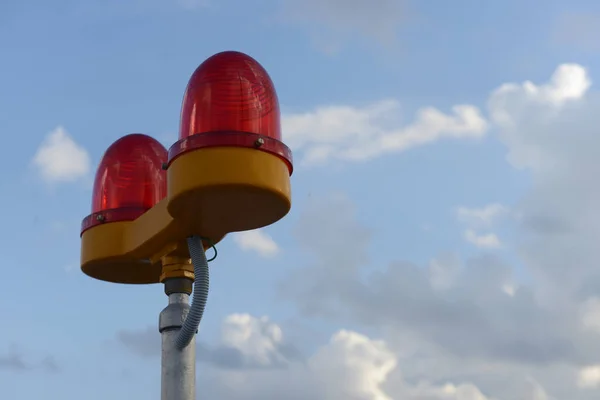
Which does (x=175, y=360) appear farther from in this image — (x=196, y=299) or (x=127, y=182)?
(x=127, y=182)

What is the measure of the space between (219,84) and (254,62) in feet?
1.40

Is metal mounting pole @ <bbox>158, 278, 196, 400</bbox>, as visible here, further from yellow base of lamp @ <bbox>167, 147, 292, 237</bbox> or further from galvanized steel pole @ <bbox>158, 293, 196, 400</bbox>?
yellow base of lamp @ <bbox>167, 147, 292, 237</bbox>

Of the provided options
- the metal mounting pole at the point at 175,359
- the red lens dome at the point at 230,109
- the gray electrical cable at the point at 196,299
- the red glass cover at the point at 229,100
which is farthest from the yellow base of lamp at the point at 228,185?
the metal mounting pole at the point at 175,359

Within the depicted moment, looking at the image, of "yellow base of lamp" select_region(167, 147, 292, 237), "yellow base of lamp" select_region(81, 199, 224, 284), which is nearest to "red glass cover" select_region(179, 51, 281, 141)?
"yellow base of lamp" select_region(167, 147, 292, 237)

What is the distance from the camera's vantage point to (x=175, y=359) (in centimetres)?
731

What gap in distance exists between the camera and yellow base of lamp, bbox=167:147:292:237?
661cm

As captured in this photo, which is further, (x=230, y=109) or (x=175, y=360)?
(x=175, y=360)

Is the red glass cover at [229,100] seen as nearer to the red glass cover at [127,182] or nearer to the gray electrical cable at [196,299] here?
the gray electrical cable at [196,299]

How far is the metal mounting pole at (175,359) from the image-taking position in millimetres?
7238

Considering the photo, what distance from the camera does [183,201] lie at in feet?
22.4

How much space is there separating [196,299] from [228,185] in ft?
3.48

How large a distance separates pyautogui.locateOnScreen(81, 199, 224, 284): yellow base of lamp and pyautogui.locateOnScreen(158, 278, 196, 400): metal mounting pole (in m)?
0.48

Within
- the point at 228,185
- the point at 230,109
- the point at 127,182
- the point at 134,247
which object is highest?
the point at 127,182

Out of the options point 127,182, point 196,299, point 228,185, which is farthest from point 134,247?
point 228,185
